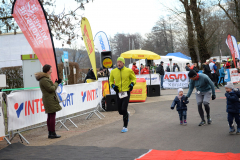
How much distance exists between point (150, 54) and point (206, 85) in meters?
10.7

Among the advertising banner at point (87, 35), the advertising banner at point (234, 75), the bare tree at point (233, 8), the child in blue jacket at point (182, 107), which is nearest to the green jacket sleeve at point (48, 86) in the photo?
the child in blue jacket at point (182, 107)

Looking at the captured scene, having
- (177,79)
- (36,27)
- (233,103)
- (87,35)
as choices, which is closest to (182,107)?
(233,103)

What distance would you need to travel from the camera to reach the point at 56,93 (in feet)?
26.4

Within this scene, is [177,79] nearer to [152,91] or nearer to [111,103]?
[152,91]

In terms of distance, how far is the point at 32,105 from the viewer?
25.8ft

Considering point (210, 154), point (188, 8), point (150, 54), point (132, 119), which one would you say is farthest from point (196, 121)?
point (188, 8)

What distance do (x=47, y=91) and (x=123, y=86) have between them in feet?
7.01

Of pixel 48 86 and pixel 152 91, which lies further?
pixel 152 91

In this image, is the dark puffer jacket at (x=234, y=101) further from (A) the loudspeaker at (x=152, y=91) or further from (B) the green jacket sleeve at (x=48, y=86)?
(A) the loudspeaker at (x=152, y=91)

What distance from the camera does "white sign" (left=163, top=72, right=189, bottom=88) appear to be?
23938 millimetres

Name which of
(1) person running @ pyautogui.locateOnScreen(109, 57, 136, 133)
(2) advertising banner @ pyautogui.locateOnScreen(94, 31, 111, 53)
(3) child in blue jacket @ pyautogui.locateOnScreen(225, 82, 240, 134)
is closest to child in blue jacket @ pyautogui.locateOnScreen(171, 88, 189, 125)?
(1) person running @ pyautogui.locateOnScreen(109, 57, 136, 133)

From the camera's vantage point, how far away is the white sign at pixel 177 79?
2394 cm

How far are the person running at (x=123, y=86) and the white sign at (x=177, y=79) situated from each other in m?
16.2

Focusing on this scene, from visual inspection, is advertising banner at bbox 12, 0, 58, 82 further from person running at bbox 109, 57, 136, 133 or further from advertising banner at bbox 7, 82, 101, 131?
person running at bbox 109, 57, 136, 133
